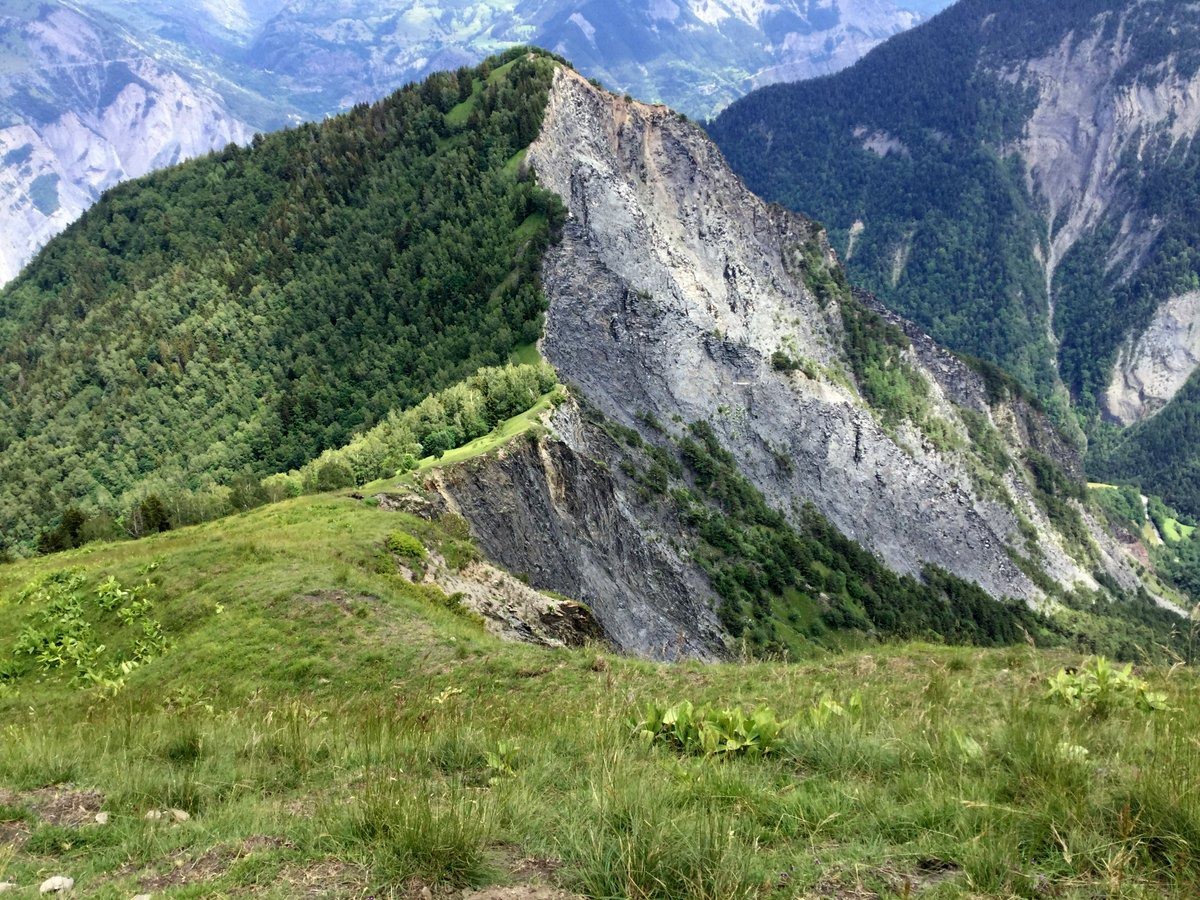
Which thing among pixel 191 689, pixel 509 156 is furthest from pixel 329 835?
pixel 509 156

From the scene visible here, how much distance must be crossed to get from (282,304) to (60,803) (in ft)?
302

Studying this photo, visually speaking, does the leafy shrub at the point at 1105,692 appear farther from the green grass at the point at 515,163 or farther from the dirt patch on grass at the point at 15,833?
the green grass at the point at 515,163

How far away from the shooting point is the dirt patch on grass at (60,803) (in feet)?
23.0

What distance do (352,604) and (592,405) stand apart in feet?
142

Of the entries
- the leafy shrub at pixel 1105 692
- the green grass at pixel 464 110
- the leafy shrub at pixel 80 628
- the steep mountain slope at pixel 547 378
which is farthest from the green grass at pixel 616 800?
the green grass at pixel 464 110

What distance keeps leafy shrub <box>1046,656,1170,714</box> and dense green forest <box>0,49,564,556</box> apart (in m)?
58.4

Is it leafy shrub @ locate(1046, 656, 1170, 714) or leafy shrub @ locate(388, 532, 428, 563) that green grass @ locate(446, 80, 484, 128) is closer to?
leafy shrub @ locate(388, 532, 428, 563)

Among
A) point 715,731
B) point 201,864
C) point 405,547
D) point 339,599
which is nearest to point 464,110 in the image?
point 405,547

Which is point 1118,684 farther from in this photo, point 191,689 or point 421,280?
point 421,280

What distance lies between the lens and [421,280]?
3184 inches

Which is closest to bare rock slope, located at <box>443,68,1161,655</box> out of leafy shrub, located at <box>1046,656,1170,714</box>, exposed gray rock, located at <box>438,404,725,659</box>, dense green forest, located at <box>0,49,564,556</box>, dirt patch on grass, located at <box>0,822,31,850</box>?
exposed gray rock, located at <box>438,404,725,659</box>

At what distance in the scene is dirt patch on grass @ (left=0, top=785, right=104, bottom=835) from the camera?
7.02 meters

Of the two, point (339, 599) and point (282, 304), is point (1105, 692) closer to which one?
point (339, 599)

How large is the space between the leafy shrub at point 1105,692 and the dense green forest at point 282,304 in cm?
5838
